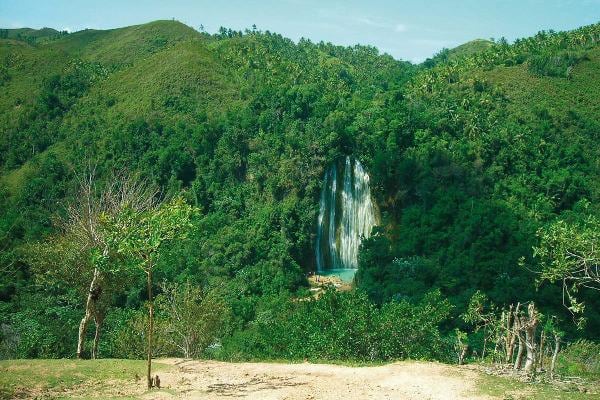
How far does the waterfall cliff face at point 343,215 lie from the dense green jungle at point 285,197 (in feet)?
3.65

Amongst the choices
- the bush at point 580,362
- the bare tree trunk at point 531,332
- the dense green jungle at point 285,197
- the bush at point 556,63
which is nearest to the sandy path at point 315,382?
the bare tree trunk at point 531,332

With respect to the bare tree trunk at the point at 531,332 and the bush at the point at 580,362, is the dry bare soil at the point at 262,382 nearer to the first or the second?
the bare tree trunk at the point at 531,332

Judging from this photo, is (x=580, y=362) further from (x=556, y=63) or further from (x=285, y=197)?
(x=556, y=63)

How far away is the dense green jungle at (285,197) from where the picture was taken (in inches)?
788

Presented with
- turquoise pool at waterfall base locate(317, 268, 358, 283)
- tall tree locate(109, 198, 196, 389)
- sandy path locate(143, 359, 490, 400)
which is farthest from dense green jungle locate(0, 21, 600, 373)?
sandy path locate(143, 359, 490, 400)

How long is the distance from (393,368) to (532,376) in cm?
349

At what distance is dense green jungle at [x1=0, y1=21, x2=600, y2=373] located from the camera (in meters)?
20.0

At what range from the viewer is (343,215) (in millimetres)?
50656

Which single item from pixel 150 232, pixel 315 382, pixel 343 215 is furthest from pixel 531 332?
pixel 343 215

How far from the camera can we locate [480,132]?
173 ft

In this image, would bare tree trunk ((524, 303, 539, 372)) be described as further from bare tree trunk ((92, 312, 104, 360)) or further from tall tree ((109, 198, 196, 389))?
bare tree trunk ((92, 312, 104, 360))

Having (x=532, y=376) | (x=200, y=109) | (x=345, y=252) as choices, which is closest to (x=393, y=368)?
(x=532, y=376)

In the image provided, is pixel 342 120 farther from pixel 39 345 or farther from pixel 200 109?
pixel 39 345

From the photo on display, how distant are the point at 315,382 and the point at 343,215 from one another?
1452 inches
